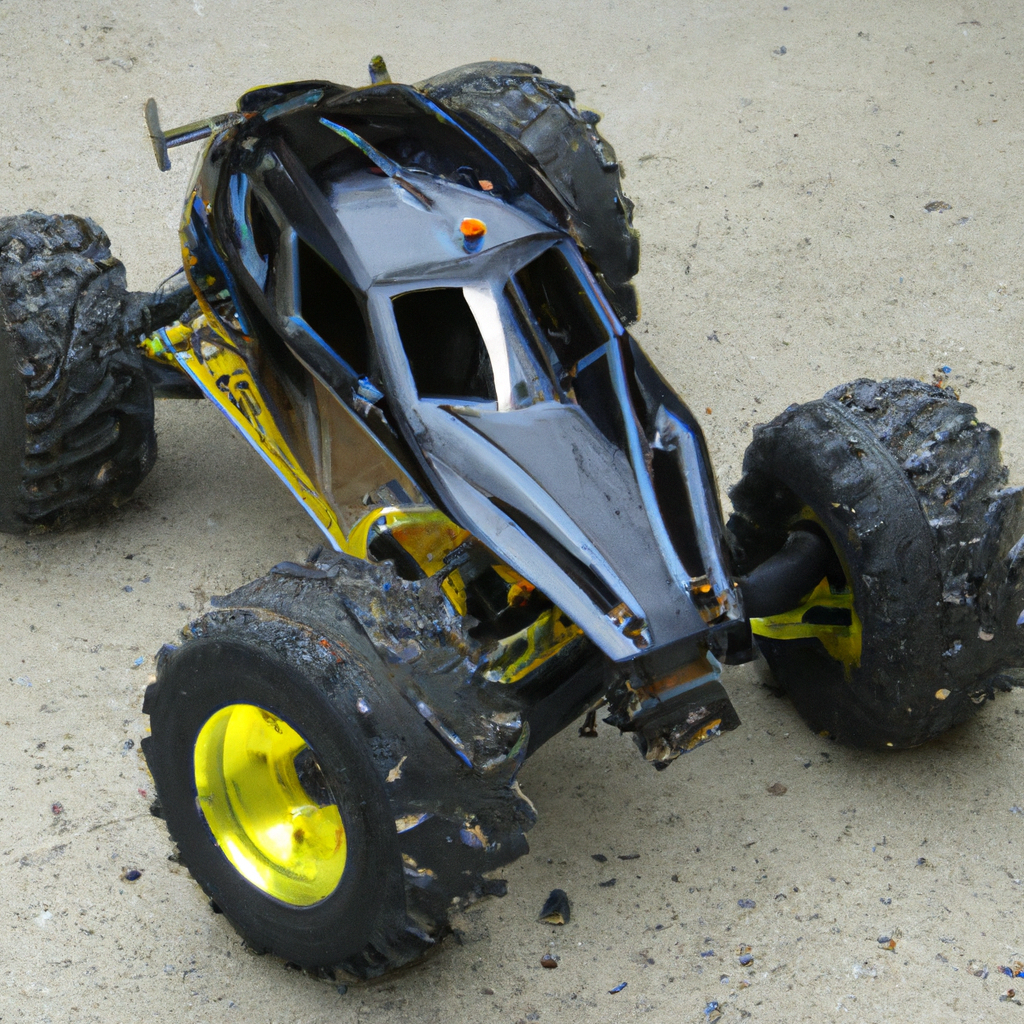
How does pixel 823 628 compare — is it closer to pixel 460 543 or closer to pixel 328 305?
pixel 460 543

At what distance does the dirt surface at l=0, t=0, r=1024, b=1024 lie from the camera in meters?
2.98

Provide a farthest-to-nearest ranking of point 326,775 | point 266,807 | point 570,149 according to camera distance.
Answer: point 570,149
point 266,807
point 326,775

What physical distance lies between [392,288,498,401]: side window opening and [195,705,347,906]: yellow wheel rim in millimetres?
910

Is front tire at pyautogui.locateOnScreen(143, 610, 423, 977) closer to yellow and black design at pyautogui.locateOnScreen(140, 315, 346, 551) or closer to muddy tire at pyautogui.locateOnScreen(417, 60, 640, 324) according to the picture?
yellow and black design at pyautogui.locateOnScreen(140, 315, 346, 551)

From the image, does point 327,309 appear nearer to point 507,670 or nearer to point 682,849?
point 507,670

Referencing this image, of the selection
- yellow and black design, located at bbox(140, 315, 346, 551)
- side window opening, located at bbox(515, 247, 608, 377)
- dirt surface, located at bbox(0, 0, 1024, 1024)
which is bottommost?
dirt surface, located at bbox(0, 0, 1024, 1024)

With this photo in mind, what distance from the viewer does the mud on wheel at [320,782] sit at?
8.18ft

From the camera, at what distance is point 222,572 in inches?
168

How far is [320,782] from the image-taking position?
9.20 ft

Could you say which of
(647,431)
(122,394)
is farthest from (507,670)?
(122,394)

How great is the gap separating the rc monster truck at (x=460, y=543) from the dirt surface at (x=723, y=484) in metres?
0.25

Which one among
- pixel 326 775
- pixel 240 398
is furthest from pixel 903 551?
pixel 240 398

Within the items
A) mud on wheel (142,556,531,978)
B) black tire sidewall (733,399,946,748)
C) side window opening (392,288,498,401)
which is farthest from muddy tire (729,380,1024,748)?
mud on wheel (142,556,531,978)

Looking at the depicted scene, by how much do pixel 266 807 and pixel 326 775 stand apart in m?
0.43
